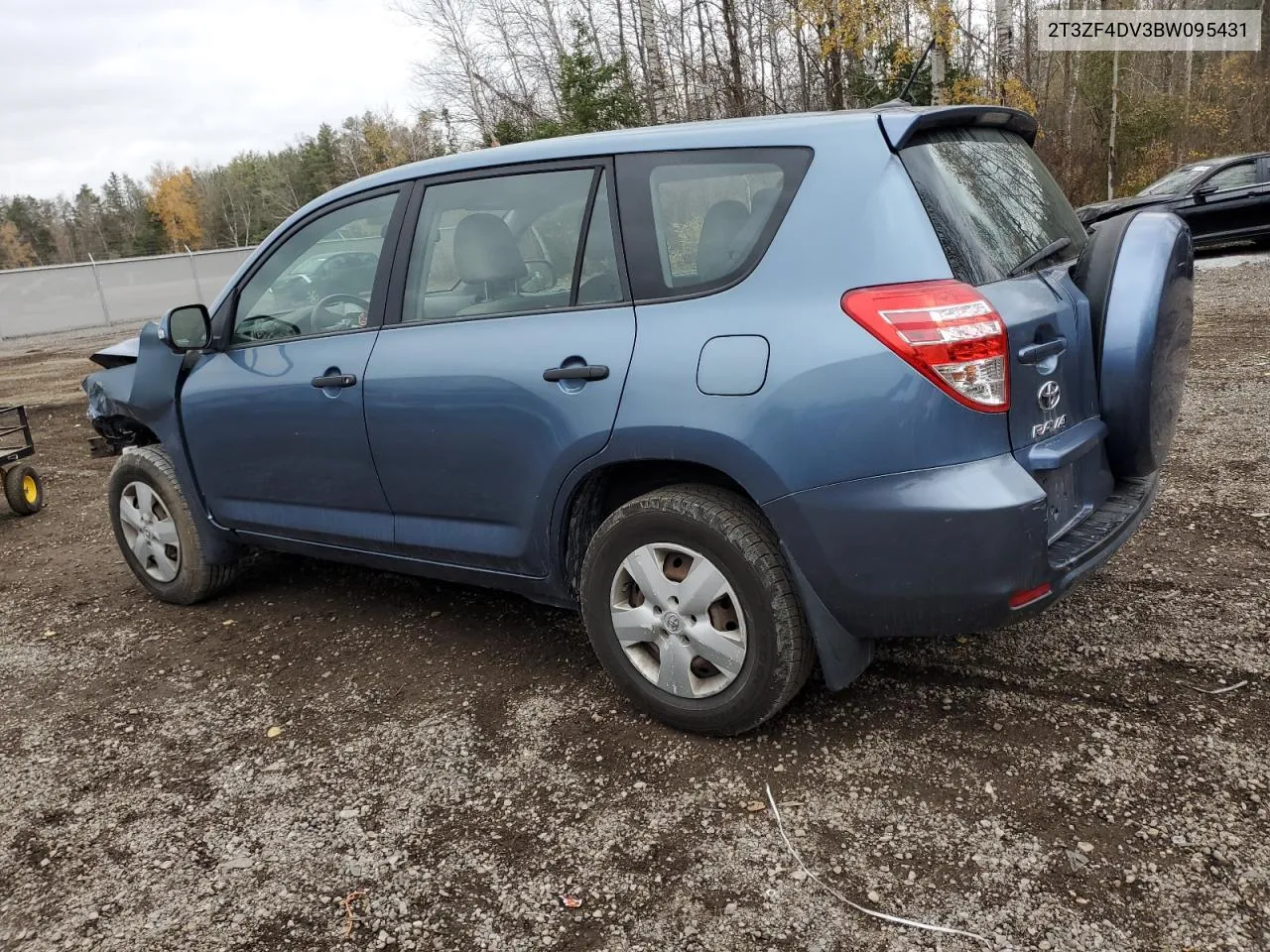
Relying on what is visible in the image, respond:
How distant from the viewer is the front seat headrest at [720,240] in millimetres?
2721

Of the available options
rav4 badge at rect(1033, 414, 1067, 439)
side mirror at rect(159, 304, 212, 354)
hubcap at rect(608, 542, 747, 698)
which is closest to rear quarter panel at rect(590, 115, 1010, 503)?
rav4 badge at rect(1033, 414, 1067, 439)

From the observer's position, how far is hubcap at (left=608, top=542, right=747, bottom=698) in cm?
275

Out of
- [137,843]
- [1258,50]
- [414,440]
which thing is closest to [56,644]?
[137,843]

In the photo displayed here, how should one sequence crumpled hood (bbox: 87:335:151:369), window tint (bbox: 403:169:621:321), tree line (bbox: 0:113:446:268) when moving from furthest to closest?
tree line (bbox: 0:113:446:268)
crumpled hood (bbox: 87:335:151:369)
window tint (bbox: 403:169:621:321)

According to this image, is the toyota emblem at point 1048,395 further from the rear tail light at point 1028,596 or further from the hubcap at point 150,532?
the hubcap at point 150,532

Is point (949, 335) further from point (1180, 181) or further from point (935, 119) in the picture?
point (1180, 181)

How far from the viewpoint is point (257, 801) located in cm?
288

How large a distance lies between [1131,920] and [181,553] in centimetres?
395

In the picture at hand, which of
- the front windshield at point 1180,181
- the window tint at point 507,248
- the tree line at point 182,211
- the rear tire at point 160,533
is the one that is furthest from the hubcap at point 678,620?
the tree line at point 182,211

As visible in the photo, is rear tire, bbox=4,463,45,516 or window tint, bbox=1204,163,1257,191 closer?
rear tire, bbox=4,463,45,516

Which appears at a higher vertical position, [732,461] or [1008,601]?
Answer: [732,461]

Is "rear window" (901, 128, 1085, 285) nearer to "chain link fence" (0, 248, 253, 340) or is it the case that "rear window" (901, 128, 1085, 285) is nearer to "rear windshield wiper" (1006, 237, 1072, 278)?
"rear windshield wiper" (1006, 237, 1072, 278)

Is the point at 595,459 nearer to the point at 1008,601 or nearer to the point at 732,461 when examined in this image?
the point at 732,461

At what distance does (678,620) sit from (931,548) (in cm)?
78
